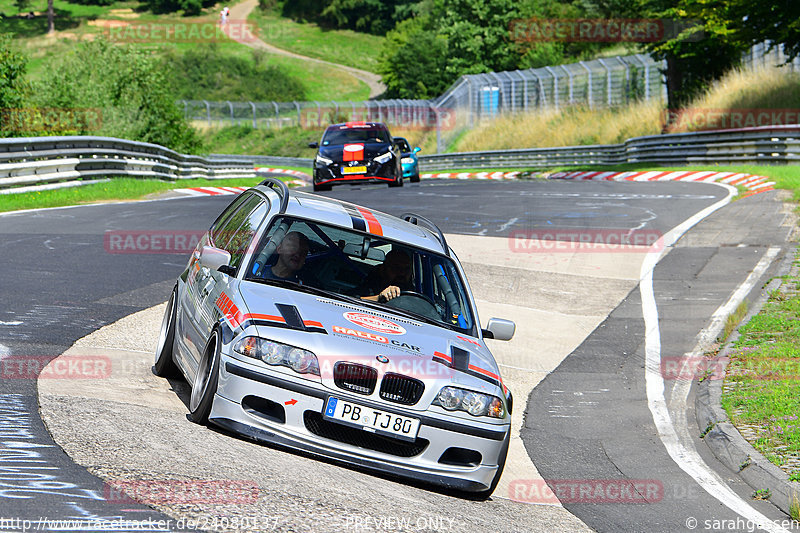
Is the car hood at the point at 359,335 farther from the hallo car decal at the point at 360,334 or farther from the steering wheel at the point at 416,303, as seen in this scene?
the steering wheel at the point at 416,303

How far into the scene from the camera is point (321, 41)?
12912cm

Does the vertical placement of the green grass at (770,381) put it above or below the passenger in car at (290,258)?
below

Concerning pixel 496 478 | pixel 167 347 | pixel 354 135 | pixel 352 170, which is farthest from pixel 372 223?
pixel 354 135

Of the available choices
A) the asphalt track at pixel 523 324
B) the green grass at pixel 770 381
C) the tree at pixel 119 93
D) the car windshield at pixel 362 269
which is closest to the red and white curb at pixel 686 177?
the asphalt track at pixel 523 324

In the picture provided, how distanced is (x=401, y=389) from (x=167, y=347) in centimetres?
247

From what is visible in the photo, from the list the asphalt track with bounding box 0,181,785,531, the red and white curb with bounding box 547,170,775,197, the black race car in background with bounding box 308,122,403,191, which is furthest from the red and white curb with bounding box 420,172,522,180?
the asphalt track with bounding box 0,181,785,531

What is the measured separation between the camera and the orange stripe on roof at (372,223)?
7316mm

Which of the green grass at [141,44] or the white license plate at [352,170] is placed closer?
the white license plate at [352,170]

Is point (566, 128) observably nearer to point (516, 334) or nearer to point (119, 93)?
point (119, 93)

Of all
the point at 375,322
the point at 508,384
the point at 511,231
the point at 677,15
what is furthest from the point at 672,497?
the point at 677,15

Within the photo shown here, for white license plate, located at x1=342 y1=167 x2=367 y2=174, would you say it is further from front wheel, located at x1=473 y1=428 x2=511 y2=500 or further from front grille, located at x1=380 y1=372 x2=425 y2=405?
front grille, located at x1=380 y1=372 x2=425 y2=405

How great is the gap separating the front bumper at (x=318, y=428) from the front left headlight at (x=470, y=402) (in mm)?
100

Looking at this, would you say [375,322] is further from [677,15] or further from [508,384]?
[677,15]

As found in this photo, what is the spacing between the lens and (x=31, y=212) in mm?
18078
